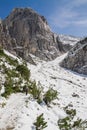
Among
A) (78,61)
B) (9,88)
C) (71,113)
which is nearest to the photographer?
(9,88)

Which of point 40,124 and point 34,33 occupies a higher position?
point 34,33

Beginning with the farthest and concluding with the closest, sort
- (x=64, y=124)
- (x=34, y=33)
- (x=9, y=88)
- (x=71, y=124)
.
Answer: (x=34, y=33), (x=9, y=88), (x=71, y=124), (x=64, y=124)

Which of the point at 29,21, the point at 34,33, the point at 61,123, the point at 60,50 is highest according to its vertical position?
the point at 29,21

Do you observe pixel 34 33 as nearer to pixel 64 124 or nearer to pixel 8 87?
pixel 8 87

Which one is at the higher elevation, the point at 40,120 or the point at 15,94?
the point at 15,94

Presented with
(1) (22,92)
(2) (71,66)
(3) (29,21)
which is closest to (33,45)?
(3) (29,21)

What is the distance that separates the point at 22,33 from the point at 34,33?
6.62 metres

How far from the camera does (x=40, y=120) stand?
1692cm

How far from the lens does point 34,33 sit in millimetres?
124625

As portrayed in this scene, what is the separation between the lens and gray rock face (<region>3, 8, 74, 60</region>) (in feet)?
372

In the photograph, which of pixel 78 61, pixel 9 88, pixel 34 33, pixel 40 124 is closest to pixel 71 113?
pixel 40 124

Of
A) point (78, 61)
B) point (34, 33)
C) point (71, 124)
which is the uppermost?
point (34, 33)

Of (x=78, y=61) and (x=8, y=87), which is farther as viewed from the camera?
(x=78, y=61)

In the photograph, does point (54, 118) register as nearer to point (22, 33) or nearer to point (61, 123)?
point (61, 123)
